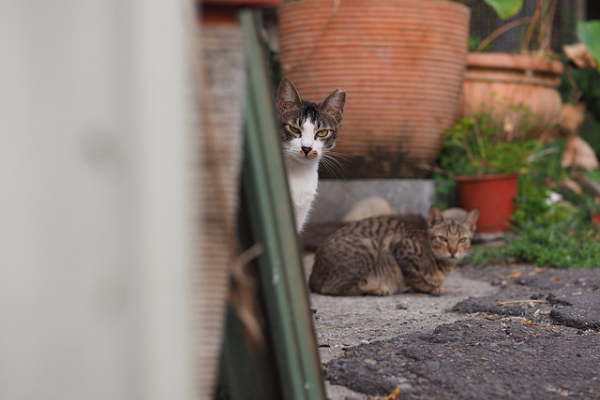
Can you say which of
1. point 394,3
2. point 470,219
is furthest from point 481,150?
point 470,219

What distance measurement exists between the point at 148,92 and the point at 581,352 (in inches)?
72.4

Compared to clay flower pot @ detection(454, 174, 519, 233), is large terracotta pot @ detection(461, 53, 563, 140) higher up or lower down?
higher up

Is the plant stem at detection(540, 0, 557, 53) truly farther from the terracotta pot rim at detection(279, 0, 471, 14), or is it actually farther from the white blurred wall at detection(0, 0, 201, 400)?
the white blurred wall at detection(0, 0, 201, 400)

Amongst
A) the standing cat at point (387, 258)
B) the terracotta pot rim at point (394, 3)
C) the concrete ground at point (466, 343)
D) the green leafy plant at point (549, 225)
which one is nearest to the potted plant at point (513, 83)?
the green leafy plant at point (549, 225)

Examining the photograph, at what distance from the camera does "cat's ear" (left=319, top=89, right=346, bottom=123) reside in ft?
10.1

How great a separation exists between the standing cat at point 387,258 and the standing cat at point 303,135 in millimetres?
603

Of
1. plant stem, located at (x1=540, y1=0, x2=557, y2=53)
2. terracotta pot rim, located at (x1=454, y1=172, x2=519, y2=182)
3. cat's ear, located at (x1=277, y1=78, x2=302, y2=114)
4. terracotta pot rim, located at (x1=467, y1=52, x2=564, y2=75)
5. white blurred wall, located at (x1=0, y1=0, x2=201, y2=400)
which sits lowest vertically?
terracotta pot rim, located at (x1=454, y1=172, x2=519, y2=182)

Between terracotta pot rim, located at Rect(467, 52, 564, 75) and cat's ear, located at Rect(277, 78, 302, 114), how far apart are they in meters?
3.21

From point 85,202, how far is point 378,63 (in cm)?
449

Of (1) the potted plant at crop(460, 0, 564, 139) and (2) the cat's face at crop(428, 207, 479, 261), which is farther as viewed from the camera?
(1) the potted plant at crop(460, 0, 564, 139)

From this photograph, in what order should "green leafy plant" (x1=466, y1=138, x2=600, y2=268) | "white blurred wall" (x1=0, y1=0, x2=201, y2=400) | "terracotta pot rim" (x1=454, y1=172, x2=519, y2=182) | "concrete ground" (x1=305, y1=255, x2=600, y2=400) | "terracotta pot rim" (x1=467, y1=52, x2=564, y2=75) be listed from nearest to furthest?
"white blurred wall" (x1=0, y1=0, x2=201, y2=400)
"concrete ground" (x1=305, y1=255, x2=600, y2=400)
"green leafy plant" (x1=466, y1=138, x2=600, y2=268)
"terracotta pot rim" (x1=454, y1=172, x2=519, y2=182)
"terracotta pot rim" (x1=467, y1=52, x2=564, y2=75)

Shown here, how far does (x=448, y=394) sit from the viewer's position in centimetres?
165

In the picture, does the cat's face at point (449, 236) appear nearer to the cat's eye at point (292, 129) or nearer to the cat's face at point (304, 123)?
the cat's face at point (304, 123)

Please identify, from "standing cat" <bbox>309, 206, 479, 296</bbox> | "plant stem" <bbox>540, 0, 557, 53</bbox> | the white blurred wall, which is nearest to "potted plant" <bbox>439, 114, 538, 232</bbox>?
"plant stem" <bbox>540, 0, 557, 53</bbox>
